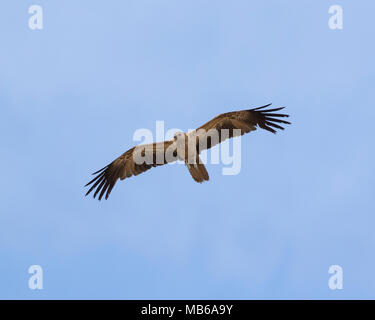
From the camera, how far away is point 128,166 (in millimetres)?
15766

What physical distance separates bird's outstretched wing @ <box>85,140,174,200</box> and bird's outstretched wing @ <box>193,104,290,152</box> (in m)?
1.16

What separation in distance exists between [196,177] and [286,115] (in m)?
2.67

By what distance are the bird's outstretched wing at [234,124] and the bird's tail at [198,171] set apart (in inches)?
24.8

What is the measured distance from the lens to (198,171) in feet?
47.3

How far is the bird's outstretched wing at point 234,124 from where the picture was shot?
14648 mm

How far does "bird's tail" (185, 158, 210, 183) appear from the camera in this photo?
14.3m

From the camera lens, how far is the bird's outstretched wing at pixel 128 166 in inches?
611

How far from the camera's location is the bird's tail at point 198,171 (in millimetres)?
14320

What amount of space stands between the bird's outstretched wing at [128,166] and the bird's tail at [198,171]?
3.84 feet

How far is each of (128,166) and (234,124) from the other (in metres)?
3.05
